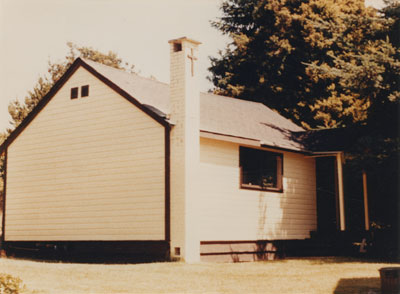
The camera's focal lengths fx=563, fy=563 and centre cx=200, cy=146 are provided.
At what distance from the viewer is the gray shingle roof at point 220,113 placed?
17.8 meters

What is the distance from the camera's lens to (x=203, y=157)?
17.0m

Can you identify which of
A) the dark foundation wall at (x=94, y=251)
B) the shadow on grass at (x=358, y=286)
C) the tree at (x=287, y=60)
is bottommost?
the shadow on grass at (x=358, y=286)

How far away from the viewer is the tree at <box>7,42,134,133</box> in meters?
40.2

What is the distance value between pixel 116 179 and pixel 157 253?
287 cm

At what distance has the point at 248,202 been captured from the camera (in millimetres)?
18469

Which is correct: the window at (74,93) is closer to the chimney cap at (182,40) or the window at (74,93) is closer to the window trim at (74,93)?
the window trim at (74,93)

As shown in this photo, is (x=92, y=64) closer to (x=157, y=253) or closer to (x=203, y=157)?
(x=203, y=157)

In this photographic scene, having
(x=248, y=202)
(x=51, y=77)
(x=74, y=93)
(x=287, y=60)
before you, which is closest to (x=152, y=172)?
(x=248, y=202)

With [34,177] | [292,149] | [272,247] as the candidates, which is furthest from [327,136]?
[34,177]

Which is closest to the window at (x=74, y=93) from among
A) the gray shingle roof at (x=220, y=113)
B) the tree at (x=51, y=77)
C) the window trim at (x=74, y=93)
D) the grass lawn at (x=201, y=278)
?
the window trim at (x=74, y=93)

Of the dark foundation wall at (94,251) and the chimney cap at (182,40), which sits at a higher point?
the chimney cap at (182,40)

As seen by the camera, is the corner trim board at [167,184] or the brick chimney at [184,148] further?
the corner trim board at [167,184]

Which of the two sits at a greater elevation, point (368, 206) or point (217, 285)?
point (368, 206)

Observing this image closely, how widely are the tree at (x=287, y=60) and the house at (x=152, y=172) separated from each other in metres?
10.1
